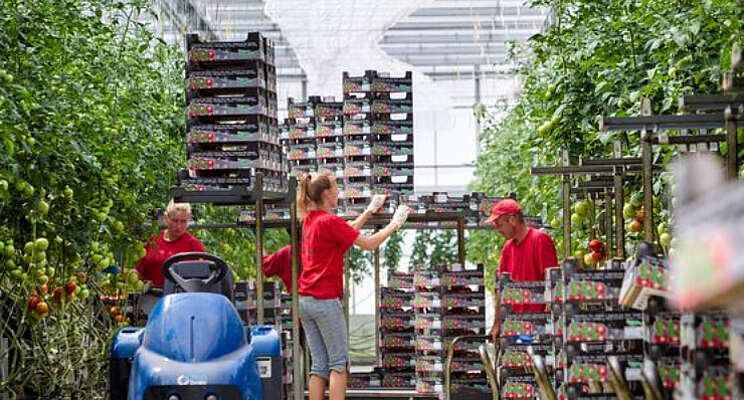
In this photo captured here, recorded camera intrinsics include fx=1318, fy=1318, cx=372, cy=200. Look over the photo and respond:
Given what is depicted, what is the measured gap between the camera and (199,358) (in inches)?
202

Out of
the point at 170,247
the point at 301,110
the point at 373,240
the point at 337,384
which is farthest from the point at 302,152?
the point at 337,384

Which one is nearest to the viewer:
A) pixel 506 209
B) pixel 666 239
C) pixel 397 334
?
pixel 666 239

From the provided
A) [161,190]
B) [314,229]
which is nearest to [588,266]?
[314,229]

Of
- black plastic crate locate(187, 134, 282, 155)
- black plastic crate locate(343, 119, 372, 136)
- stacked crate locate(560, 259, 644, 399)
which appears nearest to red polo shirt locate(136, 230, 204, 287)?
black plastic crate locate(187, 134, 282, 155)

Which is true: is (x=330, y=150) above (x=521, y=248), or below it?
above

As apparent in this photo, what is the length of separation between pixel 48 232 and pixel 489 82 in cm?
2145

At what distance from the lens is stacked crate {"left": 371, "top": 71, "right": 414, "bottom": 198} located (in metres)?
9.61

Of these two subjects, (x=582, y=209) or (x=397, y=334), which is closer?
(x=582, y=209)

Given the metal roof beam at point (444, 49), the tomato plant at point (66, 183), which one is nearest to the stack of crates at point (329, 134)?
the tomato plant at point (66, 183)

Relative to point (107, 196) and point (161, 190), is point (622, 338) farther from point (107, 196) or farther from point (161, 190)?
point (161, 190)

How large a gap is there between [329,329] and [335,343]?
84 mm

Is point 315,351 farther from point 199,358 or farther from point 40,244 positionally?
point 199,358

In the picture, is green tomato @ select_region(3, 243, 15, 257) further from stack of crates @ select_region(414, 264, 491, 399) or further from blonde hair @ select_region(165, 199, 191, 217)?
stack of crates @ select_region(414, 264, 491, 399)

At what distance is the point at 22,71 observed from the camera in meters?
6.15
